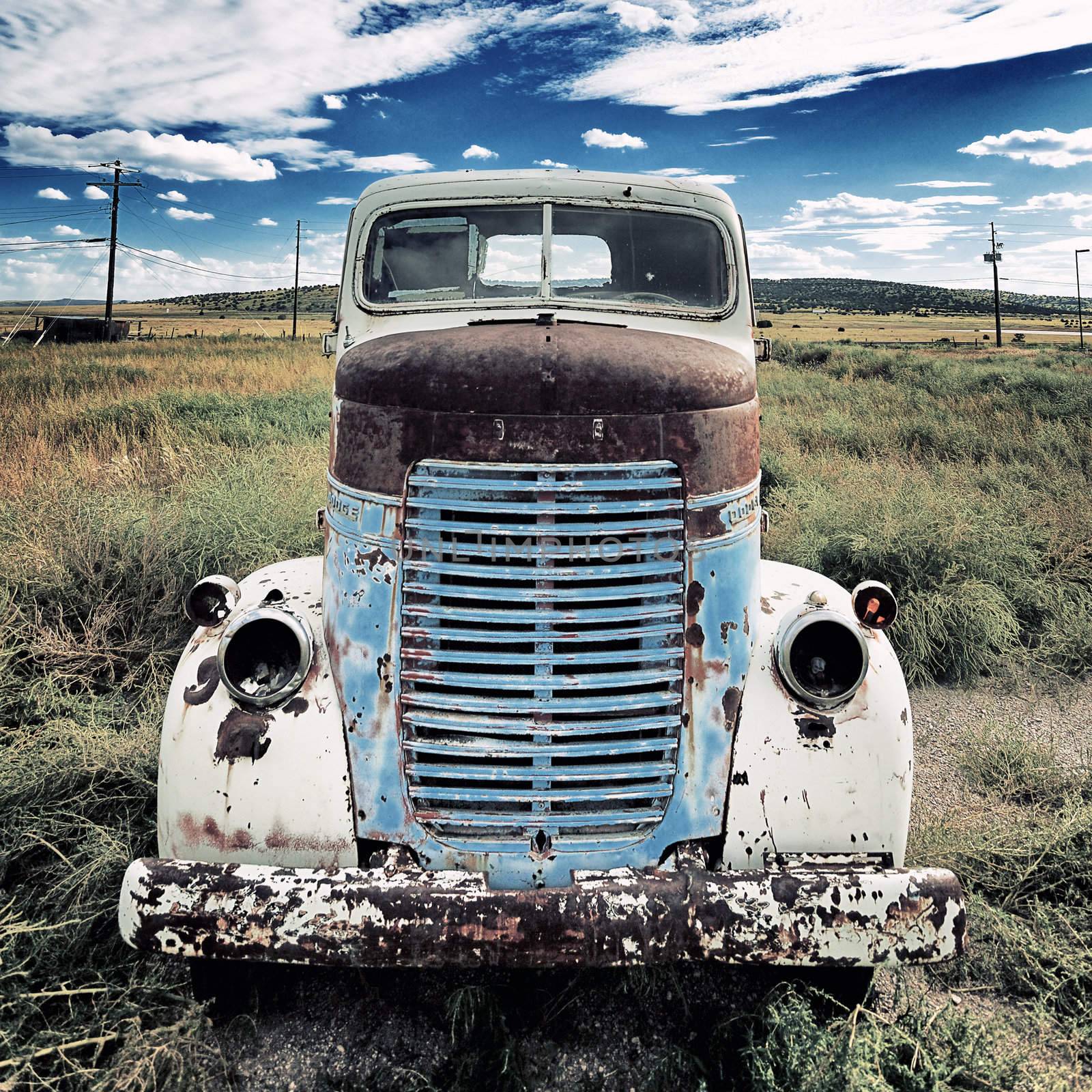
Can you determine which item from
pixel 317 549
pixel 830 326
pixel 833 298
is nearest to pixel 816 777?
pixel 317 549

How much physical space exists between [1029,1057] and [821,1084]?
0.81m

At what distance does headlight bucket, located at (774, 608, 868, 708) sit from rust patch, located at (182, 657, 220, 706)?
1869mm

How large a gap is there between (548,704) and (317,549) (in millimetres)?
4698

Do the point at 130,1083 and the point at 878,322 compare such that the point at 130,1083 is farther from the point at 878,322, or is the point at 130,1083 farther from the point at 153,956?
the point at 878,322

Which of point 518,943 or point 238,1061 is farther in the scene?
point 238,1061

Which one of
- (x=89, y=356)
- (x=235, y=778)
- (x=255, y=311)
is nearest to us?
(x=235, y=778)

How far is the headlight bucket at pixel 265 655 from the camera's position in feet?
8.71

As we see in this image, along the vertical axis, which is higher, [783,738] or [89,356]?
[89,356]

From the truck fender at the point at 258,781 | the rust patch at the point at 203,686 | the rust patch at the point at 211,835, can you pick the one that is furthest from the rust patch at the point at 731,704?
the rust patch at the point at 203,686

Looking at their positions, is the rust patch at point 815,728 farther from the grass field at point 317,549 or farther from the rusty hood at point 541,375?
the rusty hood at point 541,375

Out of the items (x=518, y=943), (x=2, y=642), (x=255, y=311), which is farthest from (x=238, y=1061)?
(x=255, y=311)

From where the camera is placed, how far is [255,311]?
3981 inches

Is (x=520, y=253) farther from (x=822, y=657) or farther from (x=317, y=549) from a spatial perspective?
(x=317, y=549)

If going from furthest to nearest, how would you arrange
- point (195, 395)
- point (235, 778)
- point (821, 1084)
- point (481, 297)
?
point (195, 395) < point (481, 297) < point (235, 778) < point (821, 1084)
